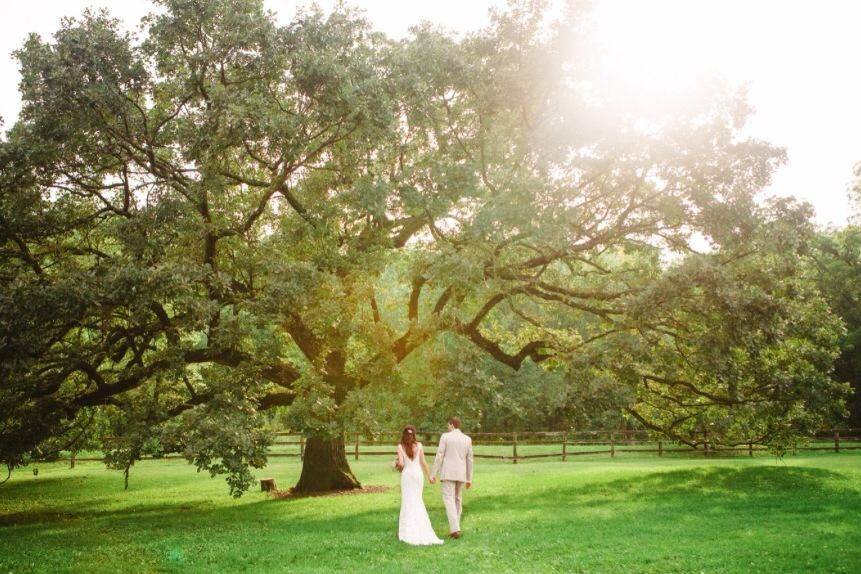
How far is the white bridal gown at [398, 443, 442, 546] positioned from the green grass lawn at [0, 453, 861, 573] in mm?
351

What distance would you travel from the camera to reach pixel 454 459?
38.9 ft

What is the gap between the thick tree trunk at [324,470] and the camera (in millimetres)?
20969

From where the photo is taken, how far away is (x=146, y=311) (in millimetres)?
13062

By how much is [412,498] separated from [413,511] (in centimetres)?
22

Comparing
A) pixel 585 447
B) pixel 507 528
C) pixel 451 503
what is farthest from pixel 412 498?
pixel 585 447

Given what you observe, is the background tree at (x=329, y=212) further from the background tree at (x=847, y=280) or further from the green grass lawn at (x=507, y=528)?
the background tree at (x=847, y=280)

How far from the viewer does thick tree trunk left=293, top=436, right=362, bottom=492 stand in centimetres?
2097

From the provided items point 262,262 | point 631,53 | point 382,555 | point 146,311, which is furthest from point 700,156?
point 146,311

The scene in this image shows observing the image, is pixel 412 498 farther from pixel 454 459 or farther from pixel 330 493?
pixel 330 493

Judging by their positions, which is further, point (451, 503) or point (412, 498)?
point (451, 503)

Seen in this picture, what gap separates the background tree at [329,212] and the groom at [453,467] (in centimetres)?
375

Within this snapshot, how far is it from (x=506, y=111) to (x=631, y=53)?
3321 mm

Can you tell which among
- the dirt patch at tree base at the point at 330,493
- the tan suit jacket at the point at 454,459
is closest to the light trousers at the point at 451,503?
the tan suit jacket at the point at 454,459

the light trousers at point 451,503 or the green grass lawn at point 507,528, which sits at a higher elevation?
the light trousers at point 451,503
